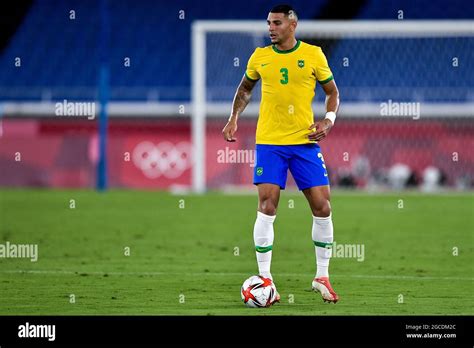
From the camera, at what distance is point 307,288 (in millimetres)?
11328

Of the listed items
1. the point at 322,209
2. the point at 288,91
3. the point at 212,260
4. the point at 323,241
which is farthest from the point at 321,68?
the point at 212,260

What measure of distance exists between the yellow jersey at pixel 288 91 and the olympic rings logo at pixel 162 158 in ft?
85.4

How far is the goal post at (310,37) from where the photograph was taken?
26922 millimetres

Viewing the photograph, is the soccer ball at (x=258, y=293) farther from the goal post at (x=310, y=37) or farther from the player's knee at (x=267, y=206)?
the goal post at (x=310, y=37)

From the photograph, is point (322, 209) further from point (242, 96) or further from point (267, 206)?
point (242, 96)

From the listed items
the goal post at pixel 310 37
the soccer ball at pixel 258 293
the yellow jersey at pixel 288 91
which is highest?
the goal post at pixel 310 37

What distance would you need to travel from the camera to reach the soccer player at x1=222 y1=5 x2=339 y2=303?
1003 cm

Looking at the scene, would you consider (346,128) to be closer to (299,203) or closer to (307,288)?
(299,203)

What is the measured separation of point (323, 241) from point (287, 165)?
2.63ft

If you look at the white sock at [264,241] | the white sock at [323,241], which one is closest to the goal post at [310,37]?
the white sock at [323,241]

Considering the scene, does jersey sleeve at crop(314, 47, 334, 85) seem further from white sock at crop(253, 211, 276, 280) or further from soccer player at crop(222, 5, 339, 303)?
white sock at crop(253, 211, 276, 280)

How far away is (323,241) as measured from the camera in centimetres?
1030
